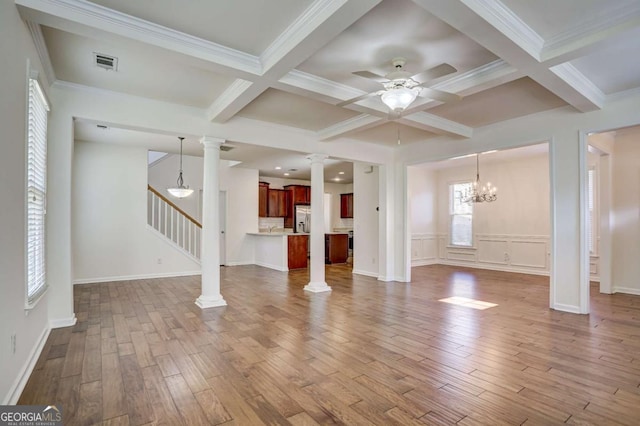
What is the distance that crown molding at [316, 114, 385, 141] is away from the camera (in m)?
4.74

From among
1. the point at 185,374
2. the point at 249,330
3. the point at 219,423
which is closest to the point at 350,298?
the point at 249,330

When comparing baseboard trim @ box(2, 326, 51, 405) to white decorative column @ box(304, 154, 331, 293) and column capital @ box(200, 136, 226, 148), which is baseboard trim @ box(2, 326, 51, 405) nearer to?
column capital @ box(200, 136, 226, 148)

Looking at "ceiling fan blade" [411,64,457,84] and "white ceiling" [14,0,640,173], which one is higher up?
"white ceiling" [14,0,640,173]

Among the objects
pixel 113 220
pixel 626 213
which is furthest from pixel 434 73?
pixel 113 220

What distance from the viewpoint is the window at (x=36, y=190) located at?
9.07ft

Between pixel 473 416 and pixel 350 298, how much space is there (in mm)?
3233

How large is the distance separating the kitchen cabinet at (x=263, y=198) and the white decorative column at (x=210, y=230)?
16.5 ft

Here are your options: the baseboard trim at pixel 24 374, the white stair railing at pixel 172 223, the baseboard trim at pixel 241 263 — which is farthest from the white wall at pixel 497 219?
the baseboard trim at pixel 24 374

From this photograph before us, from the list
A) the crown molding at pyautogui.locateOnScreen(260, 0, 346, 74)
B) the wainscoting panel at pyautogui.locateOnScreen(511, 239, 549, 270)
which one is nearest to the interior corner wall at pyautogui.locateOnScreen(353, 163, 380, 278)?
the wainscoting panel at pyautogui.locateOnScreen(511, 239, 549, 270)

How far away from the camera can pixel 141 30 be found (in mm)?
2635

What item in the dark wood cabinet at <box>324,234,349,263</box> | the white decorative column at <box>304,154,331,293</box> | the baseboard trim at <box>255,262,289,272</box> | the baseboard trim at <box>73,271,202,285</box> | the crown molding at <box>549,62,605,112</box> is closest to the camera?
the crown molding at <box>549,62,605,112</box>

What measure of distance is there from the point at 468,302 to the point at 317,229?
103 inches

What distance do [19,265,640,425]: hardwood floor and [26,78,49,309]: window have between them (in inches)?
25.6

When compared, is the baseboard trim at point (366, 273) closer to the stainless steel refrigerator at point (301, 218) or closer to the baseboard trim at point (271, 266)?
the baseboard trim at point (271, 266)
